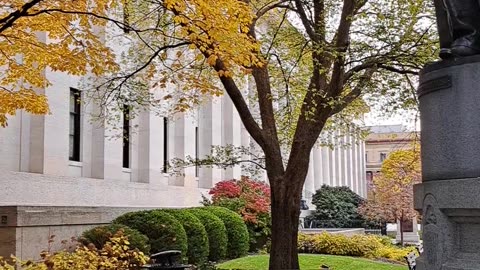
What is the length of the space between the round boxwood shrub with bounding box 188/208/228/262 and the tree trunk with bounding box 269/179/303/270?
6.63 metres

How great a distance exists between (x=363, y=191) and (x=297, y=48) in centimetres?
6092

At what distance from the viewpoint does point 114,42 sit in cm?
2412

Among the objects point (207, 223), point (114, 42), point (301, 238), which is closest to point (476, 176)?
point (207, 223)

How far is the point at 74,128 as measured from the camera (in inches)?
Answer: 861

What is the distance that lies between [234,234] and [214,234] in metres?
1.57

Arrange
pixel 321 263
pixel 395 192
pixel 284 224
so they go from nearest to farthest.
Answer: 1. pixel 284 224
2. pixel 321 263
3. pixel 395 192

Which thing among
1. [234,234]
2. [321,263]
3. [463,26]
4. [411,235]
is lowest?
[411,235]

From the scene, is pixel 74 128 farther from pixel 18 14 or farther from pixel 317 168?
pixel 317 168

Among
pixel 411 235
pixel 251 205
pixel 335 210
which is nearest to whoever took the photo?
pixel 251 205

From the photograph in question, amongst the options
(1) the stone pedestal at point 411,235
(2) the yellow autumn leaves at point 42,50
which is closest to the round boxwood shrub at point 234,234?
(2) the yellow autumn leaves at point 42,50

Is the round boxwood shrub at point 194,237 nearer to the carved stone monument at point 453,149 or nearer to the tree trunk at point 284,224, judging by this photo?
the tree trunk at point 284,224

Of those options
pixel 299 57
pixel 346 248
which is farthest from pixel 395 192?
pixel 299 57

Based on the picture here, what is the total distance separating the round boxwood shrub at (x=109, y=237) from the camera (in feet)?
46.2

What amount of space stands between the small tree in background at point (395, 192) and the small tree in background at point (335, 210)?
10.2 ft
